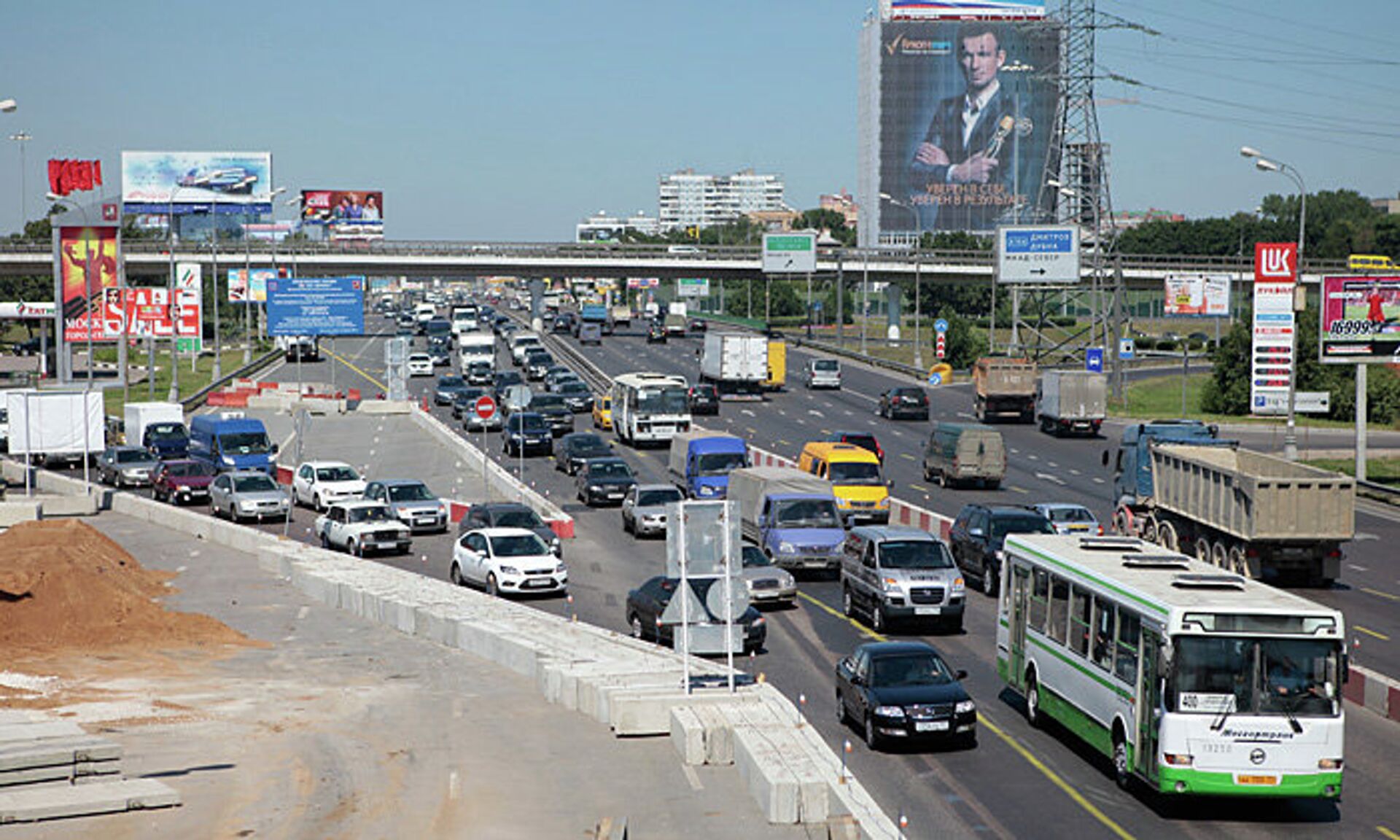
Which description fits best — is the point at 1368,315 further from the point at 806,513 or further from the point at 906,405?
the point at 906,405

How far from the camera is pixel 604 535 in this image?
42.1 m

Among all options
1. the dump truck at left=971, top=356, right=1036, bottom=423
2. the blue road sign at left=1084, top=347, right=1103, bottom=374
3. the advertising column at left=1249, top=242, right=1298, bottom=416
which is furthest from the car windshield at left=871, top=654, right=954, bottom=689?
the blue road sign at left=1084, top=347, right=1103, bottom=374

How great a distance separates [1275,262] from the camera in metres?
53.7

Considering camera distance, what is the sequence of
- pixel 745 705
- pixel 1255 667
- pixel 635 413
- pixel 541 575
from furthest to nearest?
pixel 635 413 < pixel 541 575 < pixel 745 705 < pixel 1255 667

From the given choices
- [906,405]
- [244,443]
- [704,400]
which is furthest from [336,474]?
[906,405]

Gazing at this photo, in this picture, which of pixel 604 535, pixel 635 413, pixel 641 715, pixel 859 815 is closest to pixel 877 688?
pixel 641 715

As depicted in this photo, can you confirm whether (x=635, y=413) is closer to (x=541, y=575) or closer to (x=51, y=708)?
(x=541, y=575)

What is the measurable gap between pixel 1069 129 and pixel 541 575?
72005 millimetres

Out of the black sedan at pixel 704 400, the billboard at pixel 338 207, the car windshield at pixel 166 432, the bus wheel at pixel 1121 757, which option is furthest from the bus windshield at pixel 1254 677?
the billboard at pixel 338 207

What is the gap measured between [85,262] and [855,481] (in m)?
31.6

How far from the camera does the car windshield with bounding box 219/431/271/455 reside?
52.4 metres

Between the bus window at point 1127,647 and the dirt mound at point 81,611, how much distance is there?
17.1 m

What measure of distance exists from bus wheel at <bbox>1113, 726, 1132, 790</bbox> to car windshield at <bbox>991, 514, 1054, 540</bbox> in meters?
13.8

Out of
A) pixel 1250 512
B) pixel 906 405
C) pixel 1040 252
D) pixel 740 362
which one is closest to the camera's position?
pixel 1250 512
